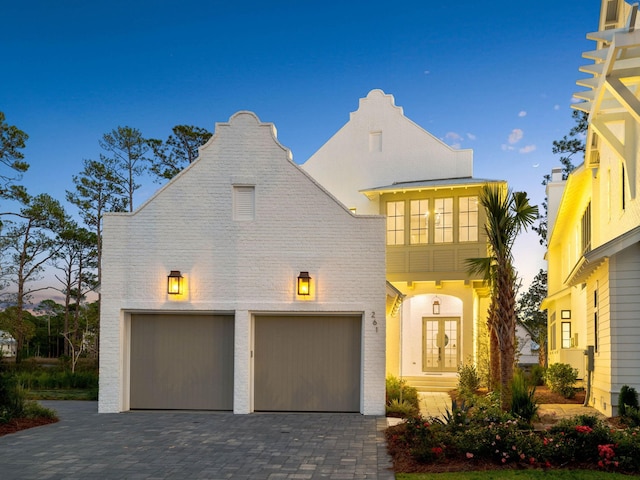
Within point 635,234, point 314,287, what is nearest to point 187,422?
point 314,287

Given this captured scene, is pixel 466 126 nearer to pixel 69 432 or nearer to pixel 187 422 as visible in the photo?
pixel 187 422

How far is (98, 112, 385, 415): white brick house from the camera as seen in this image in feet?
44.9

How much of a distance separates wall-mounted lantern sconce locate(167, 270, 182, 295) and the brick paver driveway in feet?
8.57

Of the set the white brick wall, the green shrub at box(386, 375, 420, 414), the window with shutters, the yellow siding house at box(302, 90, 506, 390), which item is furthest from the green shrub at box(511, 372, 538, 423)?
the white brick wall

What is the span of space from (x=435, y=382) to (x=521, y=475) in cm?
1275

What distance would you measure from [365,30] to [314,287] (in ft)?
27.6

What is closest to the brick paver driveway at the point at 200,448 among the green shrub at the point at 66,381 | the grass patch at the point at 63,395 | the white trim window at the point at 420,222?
the grass patch at the point at 63,395

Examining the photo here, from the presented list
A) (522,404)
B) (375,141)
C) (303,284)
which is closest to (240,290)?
(303,284)

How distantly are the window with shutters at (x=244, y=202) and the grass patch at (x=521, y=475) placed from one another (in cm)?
749

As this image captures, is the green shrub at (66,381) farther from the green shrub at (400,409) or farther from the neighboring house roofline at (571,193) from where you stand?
the neighboring house roofline at (571,193)

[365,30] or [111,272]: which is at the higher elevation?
[365,30]

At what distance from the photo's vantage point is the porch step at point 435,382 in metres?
20.0

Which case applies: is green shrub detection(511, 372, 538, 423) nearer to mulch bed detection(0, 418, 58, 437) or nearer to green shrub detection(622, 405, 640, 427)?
green shrub detection(622, 405, 640, 427)

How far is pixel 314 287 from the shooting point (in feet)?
44.9
